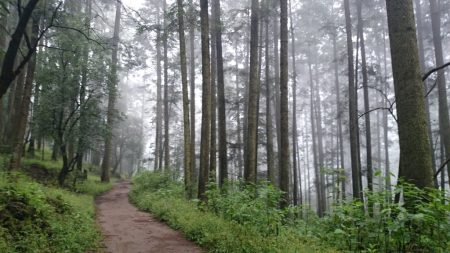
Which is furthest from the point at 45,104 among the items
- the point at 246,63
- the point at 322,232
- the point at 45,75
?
the point at 246,63

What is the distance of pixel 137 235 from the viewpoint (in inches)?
324

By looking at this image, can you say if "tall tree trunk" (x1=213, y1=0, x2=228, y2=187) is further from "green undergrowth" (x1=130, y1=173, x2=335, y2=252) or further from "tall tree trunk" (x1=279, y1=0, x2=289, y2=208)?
"tall tree trunk" (x1=279, y1=0, x2=289, y2=208)

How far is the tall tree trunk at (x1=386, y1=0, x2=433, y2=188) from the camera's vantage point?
4418 mm

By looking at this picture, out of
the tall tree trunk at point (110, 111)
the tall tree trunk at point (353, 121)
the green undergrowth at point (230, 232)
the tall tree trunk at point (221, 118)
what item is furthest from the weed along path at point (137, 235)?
the tall tree trunk at point (353, 121)

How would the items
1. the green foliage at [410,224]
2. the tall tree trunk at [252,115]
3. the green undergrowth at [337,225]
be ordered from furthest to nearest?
1. the tall tree trunk at [252,115]
2. the green undergrowth at [337,225]
3. the green foliage at [410,224]

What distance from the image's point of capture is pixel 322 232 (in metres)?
6.89

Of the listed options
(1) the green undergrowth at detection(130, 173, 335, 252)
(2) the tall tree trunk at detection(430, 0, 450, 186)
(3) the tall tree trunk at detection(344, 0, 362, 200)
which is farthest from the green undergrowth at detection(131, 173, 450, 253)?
(2) the tall tree trunk at detection(430, 0, 450, 186)

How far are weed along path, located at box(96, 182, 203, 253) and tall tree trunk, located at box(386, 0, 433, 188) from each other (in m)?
4.49

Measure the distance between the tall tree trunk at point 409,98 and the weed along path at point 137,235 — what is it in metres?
4.49

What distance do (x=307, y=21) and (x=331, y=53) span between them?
838cm

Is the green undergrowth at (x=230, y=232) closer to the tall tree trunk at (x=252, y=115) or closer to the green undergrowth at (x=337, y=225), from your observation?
the green undergrowth at (x=337, y=225)

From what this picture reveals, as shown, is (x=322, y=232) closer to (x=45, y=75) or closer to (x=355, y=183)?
(x=355, y=183)

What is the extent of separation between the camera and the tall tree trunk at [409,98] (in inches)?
174

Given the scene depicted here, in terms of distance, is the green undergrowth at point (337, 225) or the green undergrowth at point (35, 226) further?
the green undergrowth at point (35, 226)
